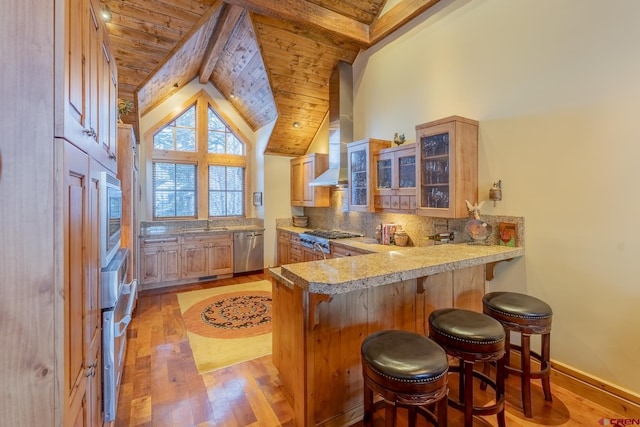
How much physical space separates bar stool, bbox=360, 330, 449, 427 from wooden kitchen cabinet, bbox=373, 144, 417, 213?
2098 millimetres

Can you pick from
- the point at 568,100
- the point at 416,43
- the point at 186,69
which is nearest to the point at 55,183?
the point at 568,100

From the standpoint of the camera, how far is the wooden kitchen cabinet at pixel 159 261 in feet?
15.8

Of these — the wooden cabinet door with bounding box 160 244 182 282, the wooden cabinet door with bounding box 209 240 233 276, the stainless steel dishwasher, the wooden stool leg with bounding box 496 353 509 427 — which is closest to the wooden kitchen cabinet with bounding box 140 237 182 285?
the wooden cabinet door with bounding box 160 244 182 282

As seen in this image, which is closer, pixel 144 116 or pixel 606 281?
pixel 606 281

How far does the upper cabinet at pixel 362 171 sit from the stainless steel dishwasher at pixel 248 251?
7.96 feet

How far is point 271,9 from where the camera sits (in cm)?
333

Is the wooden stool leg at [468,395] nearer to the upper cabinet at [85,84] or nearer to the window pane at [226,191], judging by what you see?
the upper cabinet at [85,84]

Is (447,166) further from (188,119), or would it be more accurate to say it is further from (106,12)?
(188,119)

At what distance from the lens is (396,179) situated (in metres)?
3.52

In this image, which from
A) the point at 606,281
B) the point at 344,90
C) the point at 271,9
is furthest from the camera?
the point at 344,90

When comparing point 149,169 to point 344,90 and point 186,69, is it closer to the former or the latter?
point 186,69

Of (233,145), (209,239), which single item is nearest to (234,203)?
(209,239)

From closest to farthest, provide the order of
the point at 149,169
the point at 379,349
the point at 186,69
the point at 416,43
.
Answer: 1. the point at 379,349
2. the point at 416,43
3. the point at 186,69
4. the point at 149,169

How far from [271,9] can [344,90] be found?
1.66 meters
